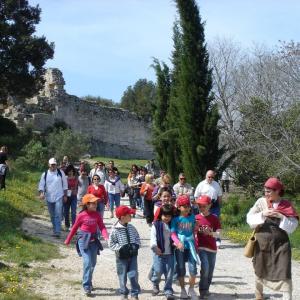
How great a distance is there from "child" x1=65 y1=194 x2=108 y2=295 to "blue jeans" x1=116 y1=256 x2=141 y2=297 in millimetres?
604

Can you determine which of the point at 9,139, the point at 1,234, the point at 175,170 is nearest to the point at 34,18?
the point at 9,139

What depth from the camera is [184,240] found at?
8430 mm

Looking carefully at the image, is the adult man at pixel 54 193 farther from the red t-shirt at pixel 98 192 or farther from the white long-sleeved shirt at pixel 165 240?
the white long-sleeved shirt at pixel 165 240

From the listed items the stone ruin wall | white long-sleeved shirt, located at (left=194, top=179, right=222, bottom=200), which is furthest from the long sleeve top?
the stone ruin wall

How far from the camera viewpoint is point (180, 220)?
28.0 ft

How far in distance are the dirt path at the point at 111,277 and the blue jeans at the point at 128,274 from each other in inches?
16.2

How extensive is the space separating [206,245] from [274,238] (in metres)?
1.54

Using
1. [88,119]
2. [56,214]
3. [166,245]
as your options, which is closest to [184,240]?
[166,245]

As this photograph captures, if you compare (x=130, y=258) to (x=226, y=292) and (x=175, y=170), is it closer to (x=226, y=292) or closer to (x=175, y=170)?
(x=226, y=292)

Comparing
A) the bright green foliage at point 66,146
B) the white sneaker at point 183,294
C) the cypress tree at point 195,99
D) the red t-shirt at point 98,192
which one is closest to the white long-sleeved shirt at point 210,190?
the red t-shirt at point 98,192

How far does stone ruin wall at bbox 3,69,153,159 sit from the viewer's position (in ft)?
127

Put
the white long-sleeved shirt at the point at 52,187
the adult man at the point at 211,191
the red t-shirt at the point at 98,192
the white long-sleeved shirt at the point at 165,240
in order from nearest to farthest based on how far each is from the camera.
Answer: the white long-sleeved shirt at the point at 165,240
the adult man at the point at 211,191
the red t-shirt at the point at 98,192
the white long-sleeved shirt at the point at 52,187

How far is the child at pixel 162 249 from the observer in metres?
8.30

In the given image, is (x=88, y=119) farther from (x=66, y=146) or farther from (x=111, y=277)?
(x=111, y=277)
